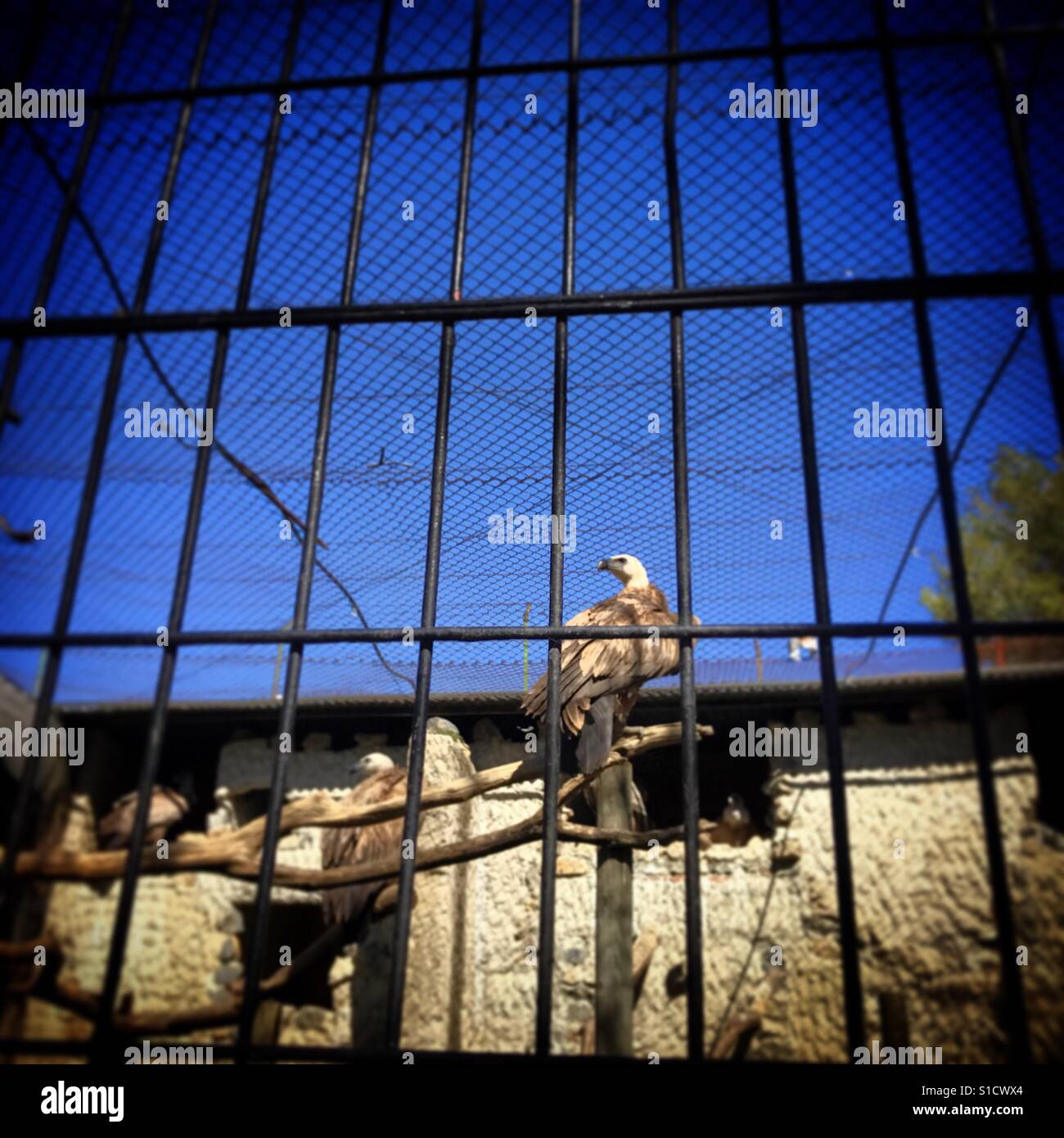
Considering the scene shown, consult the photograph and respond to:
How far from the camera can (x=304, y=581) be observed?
1719 mm

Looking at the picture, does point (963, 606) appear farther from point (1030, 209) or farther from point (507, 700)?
point (507, 700)

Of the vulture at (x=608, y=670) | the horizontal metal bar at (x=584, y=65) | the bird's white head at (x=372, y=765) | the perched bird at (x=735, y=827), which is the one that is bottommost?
the perched bird at (x=735, y=827)

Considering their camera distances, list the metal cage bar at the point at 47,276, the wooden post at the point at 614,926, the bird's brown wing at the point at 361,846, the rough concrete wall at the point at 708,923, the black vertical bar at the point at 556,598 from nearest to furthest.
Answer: the black vertical bar at the point at 556,598 < the metal cage bar at the point at 47,276 < the wooden post at the point at 614,926 < the bird's brown wing at the point at 361,846 < the rough concrete wall at the point at 708,923

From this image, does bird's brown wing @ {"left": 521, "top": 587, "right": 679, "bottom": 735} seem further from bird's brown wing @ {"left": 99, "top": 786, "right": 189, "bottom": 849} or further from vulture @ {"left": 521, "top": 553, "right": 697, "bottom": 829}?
bird's brown wing @ {"left": 99, "top": 786, "right": 189, "bottom": 849}

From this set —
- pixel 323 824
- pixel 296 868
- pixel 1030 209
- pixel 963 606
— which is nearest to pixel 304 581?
pixel 963 606

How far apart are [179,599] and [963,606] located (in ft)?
5.72

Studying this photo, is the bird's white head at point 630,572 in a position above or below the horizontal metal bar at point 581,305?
above

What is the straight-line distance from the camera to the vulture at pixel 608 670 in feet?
14.7

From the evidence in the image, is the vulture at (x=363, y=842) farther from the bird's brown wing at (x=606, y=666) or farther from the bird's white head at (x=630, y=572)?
the bird's white head at (x=630, y=572)

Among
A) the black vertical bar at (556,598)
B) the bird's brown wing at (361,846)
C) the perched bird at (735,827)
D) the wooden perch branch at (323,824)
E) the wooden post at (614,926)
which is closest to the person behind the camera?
the black vertical bar at (556,598)

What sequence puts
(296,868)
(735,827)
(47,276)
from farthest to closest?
(735,827) < (296,868) < (47,276)

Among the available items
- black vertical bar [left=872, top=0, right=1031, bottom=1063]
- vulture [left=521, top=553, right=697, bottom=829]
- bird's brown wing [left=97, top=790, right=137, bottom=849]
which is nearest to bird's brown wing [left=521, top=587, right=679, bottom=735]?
vulture [left=521, top=553, right=697, bottom=829]

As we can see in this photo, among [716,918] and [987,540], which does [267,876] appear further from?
[987,540]

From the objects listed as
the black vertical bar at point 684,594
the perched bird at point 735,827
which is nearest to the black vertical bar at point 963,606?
the black vertical bar at point 684,594
